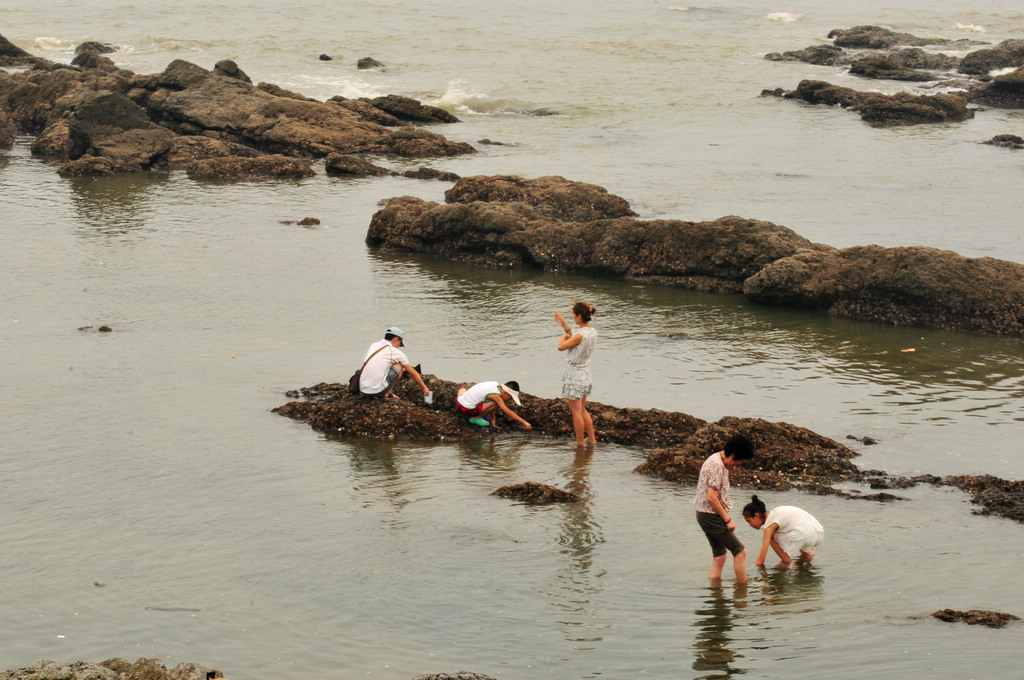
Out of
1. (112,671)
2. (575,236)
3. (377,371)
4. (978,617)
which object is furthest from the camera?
(575,236)

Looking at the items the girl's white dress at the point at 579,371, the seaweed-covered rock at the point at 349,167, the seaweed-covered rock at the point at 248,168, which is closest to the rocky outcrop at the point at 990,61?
the seaweed-covered rock at the point at 349,167

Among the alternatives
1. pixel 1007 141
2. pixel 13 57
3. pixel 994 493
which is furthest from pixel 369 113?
pixel 994 493

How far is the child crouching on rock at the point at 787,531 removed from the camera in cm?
930

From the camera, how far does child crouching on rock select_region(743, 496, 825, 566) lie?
9.30 metres

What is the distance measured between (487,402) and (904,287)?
8.03 meters

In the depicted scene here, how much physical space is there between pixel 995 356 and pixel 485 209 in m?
9.95

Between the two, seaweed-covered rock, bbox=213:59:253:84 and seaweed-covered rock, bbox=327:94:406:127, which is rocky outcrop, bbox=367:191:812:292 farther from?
seaweed-covered rock, bbox=213:59:253:84

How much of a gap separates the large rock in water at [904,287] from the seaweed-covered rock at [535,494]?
851 centimetres

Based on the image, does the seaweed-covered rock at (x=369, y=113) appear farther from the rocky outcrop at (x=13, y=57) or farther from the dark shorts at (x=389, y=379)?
the dark shorts at (x=389, y=379)

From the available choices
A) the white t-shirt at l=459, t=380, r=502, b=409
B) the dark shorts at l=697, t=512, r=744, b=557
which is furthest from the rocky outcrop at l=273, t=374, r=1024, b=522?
the dark shorts at l=697, t=512, r=744, b=557

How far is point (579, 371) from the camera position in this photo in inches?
487

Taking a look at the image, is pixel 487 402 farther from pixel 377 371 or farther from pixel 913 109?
pixel 913 109

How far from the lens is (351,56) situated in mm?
53812

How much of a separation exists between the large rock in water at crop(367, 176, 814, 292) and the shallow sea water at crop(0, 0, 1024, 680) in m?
0.70
